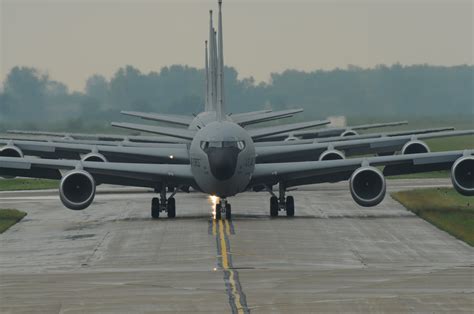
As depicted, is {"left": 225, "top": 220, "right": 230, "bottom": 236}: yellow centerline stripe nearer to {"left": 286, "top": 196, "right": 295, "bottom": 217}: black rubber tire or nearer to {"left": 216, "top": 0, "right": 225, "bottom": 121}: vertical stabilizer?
{"left": 286, "top": 196, "right": 295, "bottom": 217}: black rubber tire

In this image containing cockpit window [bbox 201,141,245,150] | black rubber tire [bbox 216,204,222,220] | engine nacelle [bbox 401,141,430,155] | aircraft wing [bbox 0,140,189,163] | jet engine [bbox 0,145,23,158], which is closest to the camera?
cockpit window [bbox 201,141,245,150]

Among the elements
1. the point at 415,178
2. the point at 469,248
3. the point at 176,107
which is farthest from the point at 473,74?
the point at 469,248

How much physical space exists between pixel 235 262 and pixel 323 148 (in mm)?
24728

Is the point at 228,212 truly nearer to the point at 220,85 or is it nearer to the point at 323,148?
the point at 220,85

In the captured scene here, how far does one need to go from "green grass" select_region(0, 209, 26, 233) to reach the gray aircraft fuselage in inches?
291

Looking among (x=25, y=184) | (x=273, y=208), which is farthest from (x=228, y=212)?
(x=25, y=184)

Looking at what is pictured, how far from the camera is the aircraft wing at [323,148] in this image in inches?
2062

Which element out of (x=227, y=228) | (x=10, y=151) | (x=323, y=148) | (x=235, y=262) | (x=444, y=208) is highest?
(x=10, y=151)

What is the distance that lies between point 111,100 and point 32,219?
172 feet

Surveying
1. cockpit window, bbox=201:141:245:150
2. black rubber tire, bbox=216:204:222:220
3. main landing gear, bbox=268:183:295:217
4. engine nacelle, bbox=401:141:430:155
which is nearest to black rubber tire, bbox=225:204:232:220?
black rubber tire, bbox=216:204:222:220

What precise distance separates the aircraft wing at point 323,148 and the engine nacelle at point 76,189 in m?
10.4

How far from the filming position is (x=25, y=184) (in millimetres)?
72750

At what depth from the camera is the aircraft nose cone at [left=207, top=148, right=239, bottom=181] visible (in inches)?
1700

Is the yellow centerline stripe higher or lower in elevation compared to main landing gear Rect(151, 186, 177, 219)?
lower
